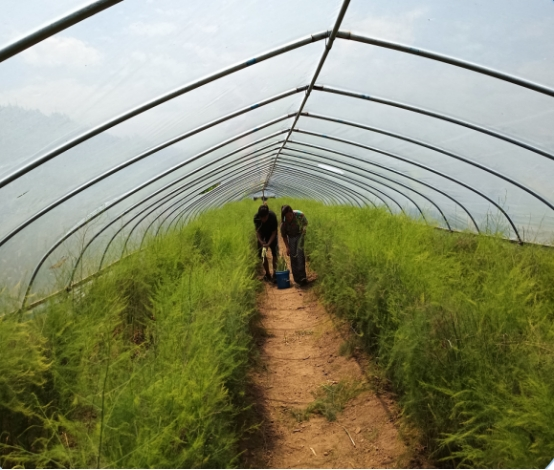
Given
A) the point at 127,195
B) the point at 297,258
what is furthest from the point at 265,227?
the point at 127,195

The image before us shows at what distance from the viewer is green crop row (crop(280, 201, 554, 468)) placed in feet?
7.34

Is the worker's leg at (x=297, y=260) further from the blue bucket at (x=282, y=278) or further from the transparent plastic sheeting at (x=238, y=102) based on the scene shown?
the transparent plastic sheeting at (x=238, y=102)

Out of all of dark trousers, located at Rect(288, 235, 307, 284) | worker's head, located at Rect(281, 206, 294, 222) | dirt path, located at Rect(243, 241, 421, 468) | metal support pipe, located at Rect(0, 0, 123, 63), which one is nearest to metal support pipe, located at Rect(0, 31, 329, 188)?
metal support pipe, located at Rect(0, 0, 123, 63)

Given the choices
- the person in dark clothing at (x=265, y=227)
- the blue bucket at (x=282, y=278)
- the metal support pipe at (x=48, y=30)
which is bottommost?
the blue bucket at (x=282, y=278)

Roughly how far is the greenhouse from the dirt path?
40 millimetres

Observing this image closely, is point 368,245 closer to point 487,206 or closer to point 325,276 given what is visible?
point 325,276

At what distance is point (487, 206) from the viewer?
6992mm

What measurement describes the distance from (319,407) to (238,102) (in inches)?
129

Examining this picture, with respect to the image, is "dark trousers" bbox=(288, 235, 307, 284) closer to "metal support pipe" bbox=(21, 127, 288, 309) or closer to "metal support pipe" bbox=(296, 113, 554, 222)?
"metal support pipe" bbox=(21, 127, 288, 309)

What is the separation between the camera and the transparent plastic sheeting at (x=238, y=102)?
3.22 m

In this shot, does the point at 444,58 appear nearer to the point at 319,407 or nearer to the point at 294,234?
the point at 319,407

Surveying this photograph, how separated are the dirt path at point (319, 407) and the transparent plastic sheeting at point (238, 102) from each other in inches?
79.6

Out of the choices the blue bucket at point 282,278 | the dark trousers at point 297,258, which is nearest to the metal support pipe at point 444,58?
the dark trousers at point 297,258

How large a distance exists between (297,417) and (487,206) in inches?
187
